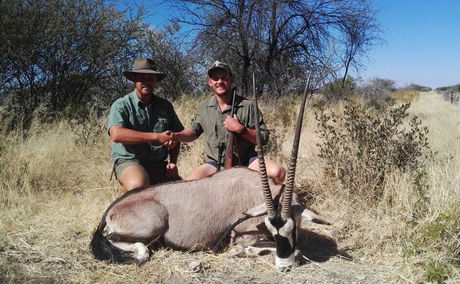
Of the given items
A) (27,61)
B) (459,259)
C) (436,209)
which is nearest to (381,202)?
(436,209)

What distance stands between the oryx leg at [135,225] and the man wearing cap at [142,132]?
Result: 598 millimetres

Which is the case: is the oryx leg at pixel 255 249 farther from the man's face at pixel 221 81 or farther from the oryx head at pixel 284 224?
the man's face at pixel 221 81

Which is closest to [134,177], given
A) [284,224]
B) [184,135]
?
[184,135]

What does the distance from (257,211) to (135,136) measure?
137 centimetres

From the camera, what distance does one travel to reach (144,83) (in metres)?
4.24

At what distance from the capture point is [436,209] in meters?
3.39

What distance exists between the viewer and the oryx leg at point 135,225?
327cm

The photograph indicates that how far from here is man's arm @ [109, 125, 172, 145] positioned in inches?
152

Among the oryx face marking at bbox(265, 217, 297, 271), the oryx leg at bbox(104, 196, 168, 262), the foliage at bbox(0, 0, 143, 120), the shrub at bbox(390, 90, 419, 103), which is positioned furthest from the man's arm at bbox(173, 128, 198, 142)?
the shrub at bbox(390, 90, 419, 103)

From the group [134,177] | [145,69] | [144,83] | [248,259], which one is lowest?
[248,259]

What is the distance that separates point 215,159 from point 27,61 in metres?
5.69

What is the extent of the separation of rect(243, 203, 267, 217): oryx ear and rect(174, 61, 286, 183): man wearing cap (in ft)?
2.89

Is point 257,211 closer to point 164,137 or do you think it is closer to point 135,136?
point 164,137

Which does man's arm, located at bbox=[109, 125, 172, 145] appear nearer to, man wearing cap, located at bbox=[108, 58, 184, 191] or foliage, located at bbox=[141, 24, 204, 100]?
man wearing cap, located at bbox=[108, 58, 184, 191]
